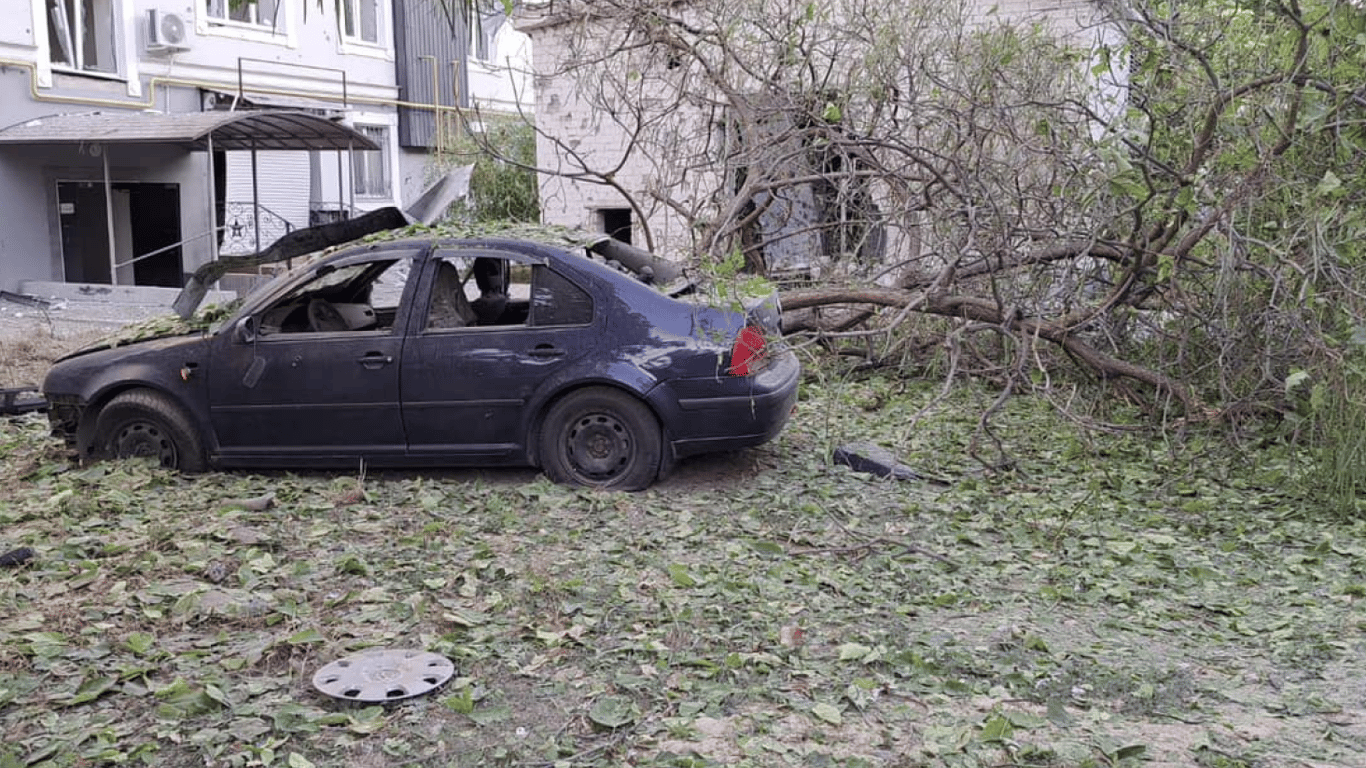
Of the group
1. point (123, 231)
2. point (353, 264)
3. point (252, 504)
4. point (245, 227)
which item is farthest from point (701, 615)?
point (123, 231)

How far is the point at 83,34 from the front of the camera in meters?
21.3

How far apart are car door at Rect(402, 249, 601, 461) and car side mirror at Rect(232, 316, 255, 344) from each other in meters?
0.98

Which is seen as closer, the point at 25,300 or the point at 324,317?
the point at 324,317

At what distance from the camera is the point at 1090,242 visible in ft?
29.5

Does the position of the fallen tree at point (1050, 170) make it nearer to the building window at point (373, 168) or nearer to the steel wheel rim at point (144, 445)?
the steel wheel rim at point (144, 445)

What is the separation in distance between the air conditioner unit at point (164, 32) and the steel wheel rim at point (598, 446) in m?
17.2

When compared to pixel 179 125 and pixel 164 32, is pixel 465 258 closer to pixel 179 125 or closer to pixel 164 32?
pixel 179 125

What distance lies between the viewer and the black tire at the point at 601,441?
24.9 feet

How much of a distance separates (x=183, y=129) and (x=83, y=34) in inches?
166

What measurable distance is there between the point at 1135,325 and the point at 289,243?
6283mm

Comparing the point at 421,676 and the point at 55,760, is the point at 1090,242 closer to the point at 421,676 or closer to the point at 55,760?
the point at 421,676

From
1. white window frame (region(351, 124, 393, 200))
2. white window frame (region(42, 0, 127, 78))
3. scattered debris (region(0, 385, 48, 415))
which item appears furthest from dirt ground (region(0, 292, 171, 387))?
white window frame (region(351, 124, 393, 200))

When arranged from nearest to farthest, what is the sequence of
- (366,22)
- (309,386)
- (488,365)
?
(488,365), (309,386), (366,22)

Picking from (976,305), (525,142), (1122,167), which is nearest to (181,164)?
(525,142)
